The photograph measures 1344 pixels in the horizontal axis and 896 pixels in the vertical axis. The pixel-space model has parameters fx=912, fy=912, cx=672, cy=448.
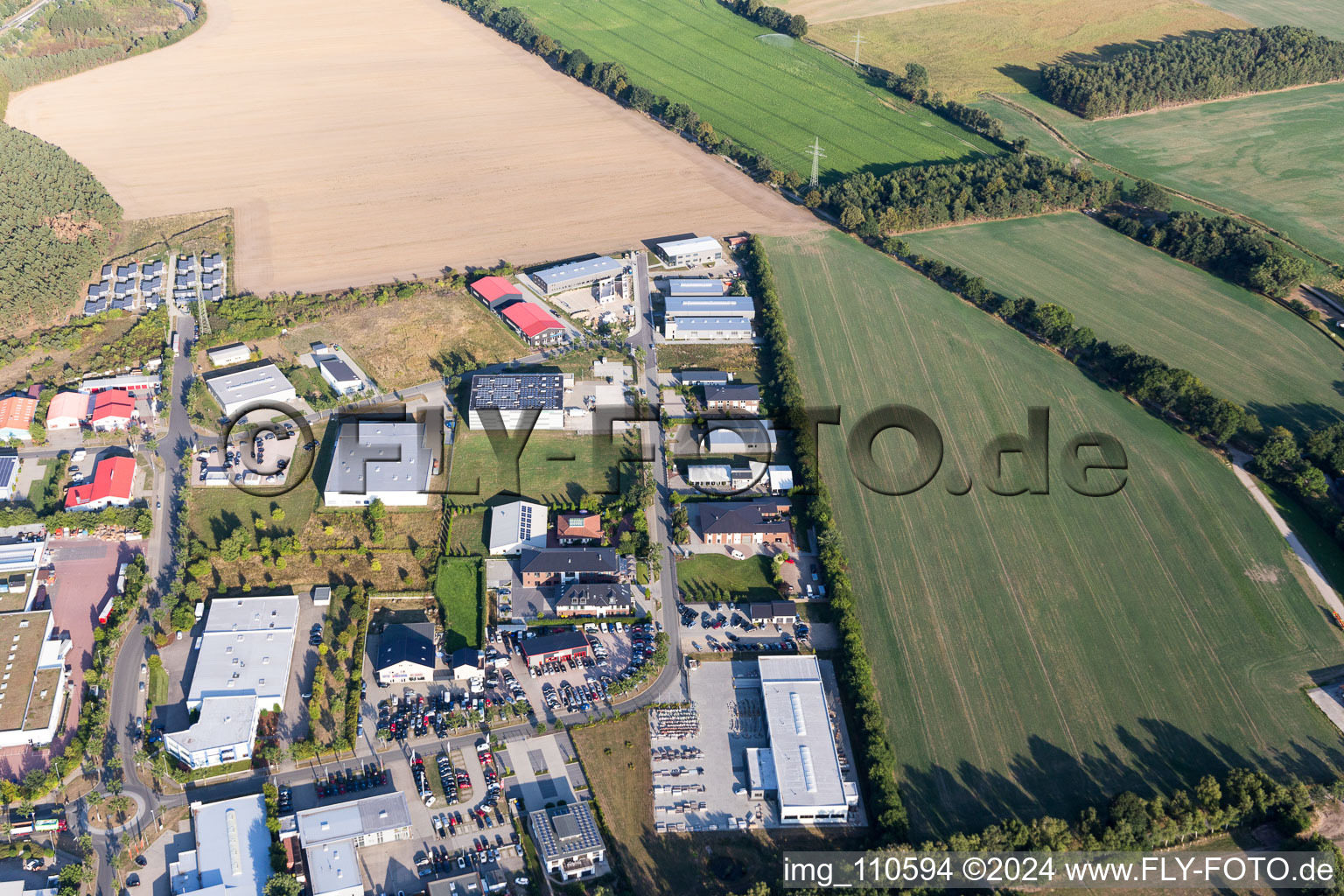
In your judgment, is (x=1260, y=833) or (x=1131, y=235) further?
(x=1131, y=235)

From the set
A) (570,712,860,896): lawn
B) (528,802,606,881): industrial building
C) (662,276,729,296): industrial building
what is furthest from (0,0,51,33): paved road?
(528,802,606,881): industrial building

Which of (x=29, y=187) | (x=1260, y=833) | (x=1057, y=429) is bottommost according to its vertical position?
(x=1260, y=833)

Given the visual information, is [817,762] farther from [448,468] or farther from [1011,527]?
[448,468]

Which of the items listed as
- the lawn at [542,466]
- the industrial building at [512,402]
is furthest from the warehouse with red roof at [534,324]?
the lawn at [542,466]

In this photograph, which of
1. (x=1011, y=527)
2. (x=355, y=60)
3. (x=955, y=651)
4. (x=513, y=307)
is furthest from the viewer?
(x=355, y=60)

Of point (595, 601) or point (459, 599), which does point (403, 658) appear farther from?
point (595, 601)

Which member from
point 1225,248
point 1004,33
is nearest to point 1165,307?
point 1225,248

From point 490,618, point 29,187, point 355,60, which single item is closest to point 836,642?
point 490,618
